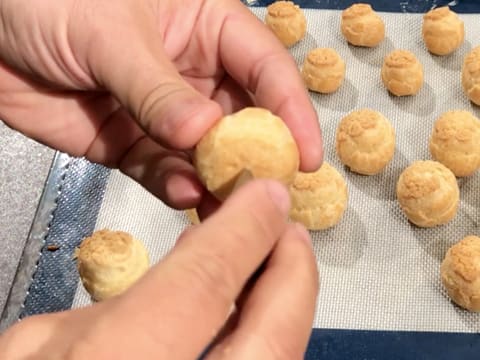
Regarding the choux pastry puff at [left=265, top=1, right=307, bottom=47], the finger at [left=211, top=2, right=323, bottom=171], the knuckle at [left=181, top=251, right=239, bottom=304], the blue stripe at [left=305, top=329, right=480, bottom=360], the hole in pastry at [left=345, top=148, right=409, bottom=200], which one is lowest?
Answer: the blue stripe at [left=305, top=329, right=480, bottom=360]

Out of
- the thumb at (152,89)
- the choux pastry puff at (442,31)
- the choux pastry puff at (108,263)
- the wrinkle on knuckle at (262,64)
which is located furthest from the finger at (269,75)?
the choux pastry puff at (442,31)

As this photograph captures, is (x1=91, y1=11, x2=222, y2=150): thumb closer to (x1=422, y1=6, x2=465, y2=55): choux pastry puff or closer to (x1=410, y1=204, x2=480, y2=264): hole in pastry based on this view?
(x1=410, y1=204, x2=480, y2=264): hole in pastry

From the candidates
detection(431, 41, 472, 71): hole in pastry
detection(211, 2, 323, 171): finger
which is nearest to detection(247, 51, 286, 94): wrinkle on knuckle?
detection(211, 2, 323, 171): finger

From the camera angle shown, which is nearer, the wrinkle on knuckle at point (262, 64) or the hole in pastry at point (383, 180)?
the wrinkle on knuckle at point (262, 64)

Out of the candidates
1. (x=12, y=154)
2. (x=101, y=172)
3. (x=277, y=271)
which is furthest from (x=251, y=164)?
(x=12, y=154)

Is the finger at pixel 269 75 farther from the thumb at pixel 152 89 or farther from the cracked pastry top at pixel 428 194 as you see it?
the cracked pastry top at pixel 428 194

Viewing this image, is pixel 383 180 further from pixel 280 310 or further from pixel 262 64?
pixel 280 310

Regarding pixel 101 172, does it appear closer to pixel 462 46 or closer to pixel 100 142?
pixel 100 142
